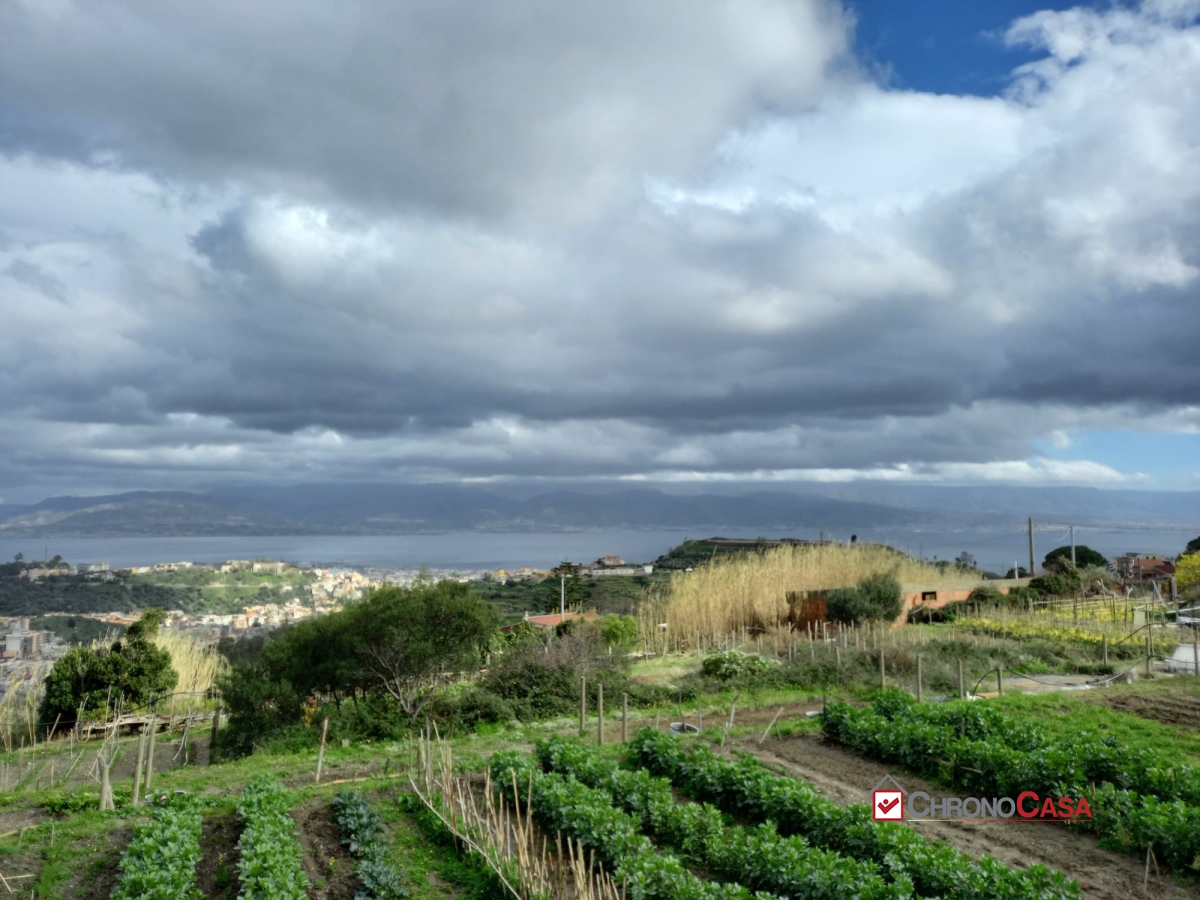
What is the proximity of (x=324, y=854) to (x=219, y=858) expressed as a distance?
0.96m

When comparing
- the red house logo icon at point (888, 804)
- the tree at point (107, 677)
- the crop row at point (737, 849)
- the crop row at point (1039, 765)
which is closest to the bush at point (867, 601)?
the crop row at point (1039, 765)

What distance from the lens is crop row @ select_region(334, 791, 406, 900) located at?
7.16 m

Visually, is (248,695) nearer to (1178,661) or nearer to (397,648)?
(397,648)

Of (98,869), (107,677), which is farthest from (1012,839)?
(107,677)

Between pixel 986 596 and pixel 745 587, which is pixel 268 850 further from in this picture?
pixel 986 596

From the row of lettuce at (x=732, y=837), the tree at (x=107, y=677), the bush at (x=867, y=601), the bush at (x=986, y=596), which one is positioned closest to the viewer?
the row of lettuce at (x=732, y=837)

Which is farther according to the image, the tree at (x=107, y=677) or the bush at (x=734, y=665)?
the tree at (x=107, y=677)

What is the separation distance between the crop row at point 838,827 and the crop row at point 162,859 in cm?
522

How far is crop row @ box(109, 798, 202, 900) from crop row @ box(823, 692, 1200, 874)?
819 cm

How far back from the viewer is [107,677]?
18438 millimetres

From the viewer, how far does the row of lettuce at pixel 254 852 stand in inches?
266

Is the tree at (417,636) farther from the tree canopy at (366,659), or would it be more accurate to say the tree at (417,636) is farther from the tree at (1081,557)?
the tree at (1081,557)

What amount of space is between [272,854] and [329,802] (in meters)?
2.31

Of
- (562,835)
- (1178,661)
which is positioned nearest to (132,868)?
(562,835)
